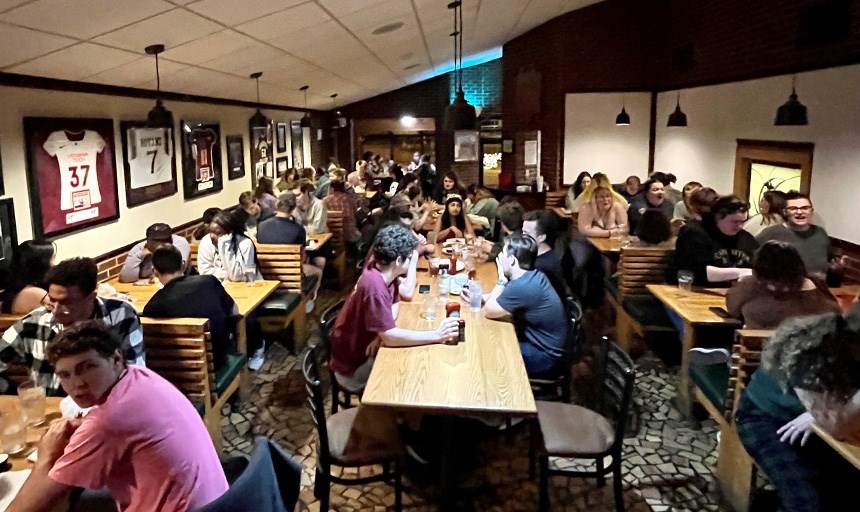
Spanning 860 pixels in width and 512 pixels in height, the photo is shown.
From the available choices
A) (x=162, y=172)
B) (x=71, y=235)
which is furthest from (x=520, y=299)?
(x=162, y=172)

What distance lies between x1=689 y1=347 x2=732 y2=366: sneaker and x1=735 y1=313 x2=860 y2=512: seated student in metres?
1.38

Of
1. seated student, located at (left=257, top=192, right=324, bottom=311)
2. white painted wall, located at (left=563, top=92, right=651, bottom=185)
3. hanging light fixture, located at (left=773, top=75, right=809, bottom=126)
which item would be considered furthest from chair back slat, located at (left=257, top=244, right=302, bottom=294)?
white painted wall, located at (left=563, top=92, right=651, bottom=185)

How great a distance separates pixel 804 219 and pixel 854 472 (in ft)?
8.97

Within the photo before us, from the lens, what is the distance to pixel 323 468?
3141 mm

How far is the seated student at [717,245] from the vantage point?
15.7 feet

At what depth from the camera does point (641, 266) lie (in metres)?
5.63

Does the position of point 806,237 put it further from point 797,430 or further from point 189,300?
point 189,300

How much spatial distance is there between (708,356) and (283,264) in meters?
3.53

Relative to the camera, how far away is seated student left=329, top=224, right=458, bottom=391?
3.48 meters

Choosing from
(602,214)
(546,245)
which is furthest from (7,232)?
(602,214)

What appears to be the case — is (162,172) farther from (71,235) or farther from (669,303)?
(669,303)

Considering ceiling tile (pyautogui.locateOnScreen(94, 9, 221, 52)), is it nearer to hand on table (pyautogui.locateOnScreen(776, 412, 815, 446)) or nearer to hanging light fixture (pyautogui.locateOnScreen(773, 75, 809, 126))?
hand on table (pyautogui.locateOnScreen(776, 412, 815, 446))

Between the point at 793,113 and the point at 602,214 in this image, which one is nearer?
the point at 793,113

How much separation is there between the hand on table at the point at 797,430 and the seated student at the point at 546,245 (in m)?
2.09
